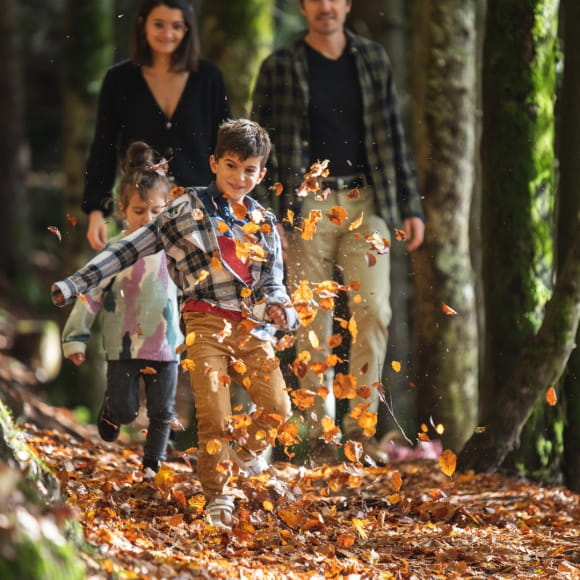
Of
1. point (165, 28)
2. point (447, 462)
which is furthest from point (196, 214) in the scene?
point (447, 462)

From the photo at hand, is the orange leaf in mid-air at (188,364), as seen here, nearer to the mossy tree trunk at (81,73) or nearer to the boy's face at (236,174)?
the boy's face at (236,174)

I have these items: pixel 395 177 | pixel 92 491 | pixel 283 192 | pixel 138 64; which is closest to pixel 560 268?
pixel 395 177

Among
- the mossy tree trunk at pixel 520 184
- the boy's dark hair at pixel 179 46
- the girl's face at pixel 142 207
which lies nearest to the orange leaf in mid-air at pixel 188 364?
the girl's face at pixel 142 207

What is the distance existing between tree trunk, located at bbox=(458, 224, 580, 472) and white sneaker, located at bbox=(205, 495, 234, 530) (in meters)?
2.16

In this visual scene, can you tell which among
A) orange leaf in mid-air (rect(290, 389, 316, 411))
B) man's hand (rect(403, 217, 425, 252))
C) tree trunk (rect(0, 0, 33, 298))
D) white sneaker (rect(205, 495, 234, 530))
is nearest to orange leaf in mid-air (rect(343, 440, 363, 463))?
orange leaf in mid-air (rect(290, 389, 316, 411))

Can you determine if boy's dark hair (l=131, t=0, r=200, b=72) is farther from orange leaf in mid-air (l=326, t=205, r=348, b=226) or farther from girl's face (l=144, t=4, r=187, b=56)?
orange leaf in mid-air (l=326, t=205, r=348, b=226)

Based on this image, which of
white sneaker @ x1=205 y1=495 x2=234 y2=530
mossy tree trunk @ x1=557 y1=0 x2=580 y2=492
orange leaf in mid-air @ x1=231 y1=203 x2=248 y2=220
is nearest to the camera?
white sneaker @ x1=205 y1=495 x2=234 y2=530

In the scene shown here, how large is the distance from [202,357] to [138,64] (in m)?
2.17

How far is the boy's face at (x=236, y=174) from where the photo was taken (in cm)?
505

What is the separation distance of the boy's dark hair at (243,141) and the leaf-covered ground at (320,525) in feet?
5.70

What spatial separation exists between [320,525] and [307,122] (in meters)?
2.57

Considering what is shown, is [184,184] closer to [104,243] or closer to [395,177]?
[104,243]

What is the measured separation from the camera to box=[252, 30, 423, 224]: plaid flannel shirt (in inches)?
244

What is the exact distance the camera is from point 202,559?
13.9ft
